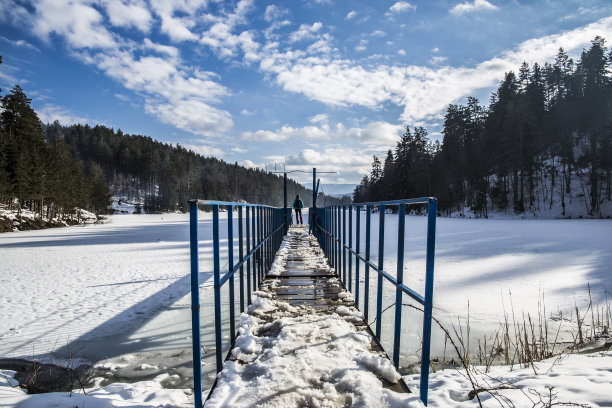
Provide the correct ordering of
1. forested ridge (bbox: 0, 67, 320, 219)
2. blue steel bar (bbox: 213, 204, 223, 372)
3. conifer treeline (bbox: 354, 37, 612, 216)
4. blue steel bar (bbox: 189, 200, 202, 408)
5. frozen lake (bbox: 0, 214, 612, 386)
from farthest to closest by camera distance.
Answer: conifer treeline (bbox: 354, 37, 612, 216) < forested ridge (bbox: 0, 67, 320, 219) < frozen lake (bbox: 0, 214, 612, 386) < blue steel bar (bbox: 213, 204, 223, 372) < blue steel bar (bbox: 189, 200, 202, 408)

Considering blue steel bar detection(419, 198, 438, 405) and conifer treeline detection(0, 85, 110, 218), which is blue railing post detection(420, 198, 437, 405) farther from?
conifer treeline detection(0, 85, 110, 218)

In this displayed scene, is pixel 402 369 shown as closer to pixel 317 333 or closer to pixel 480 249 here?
pixel 317 333

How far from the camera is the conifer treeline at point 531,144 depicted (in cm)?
3462

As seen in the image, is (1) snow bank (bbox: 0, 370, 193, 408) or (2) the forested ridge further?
(2) the forested ridge

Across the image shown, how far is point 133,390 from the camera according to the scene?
3275 millimetres

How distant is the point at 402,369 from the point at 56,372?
4433mm

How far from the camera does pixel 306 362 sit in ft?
7.97

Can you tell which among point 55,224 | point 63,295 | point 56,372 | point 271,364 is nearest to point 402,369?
point 271,364

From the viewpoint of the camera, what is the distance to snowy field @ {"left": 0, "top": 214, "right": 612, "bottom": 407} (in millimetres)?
4027

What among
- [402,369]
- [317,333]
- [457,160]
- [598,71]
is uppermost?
[598,71]

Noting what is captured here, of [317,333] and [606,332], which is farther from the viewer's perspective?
[606,332]

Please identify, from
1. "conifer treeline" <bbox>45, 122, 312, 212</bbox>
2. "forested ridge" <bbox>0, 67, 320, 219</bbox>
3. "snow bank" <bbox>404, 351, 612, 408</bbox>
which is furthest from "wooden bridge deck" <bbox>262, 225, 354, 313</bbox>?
"conifer treeline" <bbox>45, 122, 312, 212</bbox>

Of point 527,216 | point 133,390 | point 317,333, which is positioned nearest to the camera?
point 317,333

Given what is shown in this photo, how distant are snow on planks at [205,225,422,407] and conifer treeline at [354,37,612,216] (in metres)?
40.1
